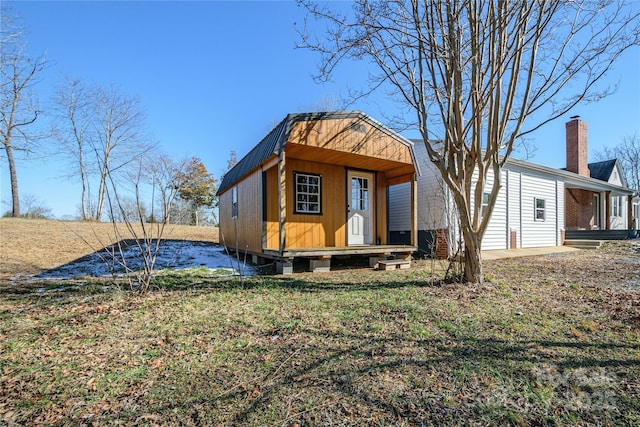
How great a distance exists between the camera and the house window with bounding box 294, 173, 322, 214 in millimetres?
8305

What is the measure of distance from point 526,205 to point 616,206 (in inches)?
517

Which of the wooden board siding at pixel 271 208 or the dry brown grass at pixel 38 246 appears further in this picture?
the wooden board siding at pixel 271 208

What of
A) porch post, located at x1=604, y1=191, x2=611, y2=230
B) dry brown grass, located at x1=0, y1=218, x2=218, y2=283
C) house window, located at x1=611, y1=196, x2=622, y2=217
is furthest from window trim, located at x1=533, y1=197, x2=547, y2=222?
dry brown grass, located at x1=0, y1=218, x2=218, y2=283

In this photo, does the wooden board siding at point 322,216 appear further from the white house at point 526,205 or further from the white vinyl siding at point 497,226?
the white vinyl siding at point 497,226

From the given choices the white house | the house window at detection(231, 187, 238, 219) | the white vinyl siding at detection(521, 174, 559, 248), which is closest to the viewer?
the white house

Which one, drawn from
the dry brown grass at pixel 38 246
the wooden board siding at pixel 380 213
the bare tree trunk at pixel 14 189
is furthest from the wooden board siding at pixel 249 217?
the bare tree trunk at pixel 14 189

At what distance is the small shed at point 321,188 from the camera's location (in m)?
6.85

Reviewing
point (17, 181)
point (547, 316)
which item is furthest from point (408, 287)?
point (17, 181)

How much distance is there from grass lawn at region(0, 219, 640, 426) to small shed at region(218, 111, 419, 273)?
291 cm

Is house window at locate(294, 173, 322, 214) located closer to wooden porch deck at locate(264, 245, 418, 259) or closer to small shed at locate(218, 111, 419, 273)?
small shed at locate(218, 111, 419, 273)

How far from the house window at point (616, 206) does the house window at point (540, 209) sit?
1044cm

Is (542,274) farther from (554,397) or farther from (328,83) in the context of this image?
(328,83)

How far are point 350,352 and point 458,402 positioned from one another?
101 cm

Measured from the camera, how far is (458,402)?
2.17 m
